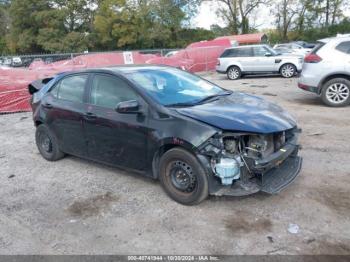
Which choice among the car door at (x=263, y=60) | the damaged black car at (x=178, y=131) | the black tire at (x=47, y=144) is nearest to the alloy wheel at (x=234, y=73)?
the car door at (x=263, y=60)

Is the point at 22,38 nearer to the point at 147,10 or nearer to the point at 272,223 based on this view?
the point at 147,10

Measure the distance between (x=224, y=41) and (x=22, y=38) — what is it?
38.2 meters

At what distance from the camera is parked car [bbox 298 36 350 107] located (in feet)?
27.0

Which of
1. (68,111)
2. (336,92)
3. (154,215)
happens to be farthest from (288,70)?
(154,215)

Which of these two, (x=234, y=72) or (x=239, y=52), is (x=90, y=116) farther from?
(x=239, y=52)

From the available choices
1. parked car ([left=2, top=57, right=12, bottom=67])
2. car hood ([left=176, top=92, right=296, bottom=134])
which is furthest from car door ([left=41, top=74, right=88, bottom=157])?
parked car ([left=2, top=57, right=12, bottom=67])

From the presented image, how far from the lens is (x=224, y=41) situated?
980 inches

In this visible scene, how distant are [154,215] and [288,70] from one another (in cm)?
1346

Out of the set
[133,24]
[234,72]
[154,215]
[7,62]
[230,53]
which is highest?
[133,24]

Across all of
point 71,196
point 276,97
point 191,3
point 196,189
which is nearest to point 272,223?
point 196,189

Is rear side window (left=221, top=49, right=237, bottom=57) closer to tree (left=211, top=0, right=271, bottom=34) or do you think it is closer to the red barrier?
the red barrier

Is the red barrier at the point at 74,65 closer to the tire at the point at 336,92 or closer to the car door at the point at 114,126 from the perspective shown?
the tire at the point at 336,92

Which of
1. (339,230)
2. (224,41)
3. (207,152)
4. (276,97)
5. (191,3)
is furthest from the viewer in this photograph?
(191,3)

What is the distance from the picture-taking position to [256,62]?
16.0 metres
